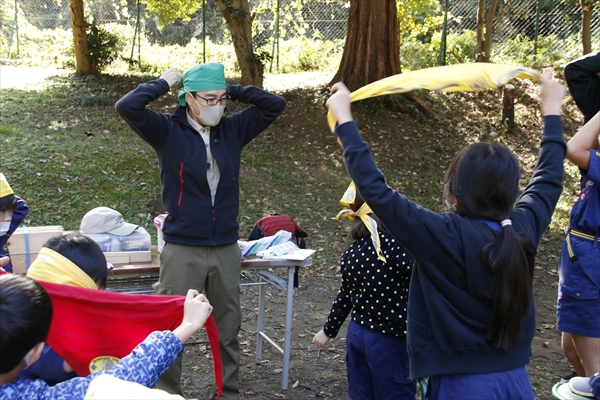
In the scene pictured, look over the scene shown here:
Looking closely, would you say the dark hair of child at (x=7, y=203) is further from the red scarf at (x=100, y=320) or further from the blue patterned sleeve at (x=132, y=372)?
the blue patterned sleeve at (x=132, y=372)

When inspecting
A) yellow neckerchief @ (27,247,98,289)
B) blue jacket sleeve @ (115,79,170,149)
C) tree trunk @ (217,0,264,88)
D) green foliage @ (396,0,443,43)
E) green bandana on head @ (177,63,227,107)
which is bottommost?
yellow neckerchief @ (27,247,98,289)

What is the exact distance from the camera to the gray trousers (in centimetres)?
386

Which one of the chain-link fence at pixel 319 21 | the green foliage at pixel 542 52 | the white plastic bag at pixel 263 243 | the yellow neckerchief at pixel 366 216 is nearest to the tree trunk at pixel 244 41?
the chain-link fence at pixel 319 21

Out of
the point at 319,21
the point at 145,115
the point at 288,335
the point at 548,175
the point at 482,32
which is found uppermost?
the point at 319,21

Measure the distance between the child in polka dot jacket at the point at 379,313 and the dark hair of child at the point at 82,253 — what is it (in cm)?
132

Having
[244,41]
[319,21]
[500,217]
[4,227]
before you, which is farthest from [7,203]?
[319,21]

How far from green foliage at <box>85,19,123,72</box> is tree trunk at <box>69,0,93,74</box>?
0.38 ft

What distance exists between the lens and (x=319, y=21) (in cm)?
1892

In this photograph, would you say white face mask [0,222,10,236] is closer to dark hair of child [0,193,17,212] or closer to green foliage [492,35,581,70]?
dark hair of child [0,193,17,212]

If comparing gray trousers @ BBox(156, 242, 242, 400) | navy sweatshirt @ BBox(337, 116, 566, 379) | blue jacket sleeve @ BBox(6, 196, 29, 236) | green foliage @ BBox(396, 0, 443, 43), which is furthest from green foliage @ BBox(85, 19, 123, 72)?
navy sweatshirt @ BBox(337, 116, 566, 379)

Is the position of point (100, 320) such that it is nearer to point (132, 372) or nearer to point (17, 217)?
point (132, 372)

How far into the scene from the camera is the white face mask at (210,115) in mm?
3875

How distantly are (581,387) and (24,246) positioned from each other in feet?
11.3

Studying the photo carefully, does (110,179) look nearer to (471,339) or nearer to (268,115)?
(268,115)
